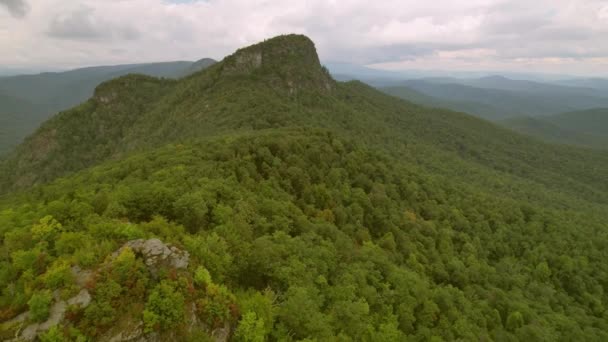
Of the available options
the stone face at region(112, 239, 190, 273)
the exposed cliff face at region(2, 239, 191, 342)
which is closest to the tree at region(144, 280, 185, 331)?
the exposed cliff face at region(2, 239, 191, 342)

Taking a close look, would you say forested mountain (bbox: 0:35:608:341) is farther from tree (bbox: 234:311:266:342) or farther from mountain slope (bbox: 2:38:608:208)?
mountain slope (bbox: 2:38:608:208)

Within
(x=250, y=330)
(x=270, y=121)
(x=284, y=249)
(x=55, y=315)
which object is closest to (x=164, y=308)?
(x=55, y=315)

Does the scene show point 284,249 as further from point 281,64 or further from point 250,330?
point 281,64

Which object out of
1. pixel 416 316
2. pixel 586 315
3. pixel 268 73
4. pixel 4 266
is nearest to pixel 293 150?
pixel 416 316

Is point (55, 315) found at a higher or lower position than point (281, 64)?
lower

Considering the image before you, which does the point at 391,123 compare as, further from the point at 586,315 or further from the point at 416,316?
the point at 416,316

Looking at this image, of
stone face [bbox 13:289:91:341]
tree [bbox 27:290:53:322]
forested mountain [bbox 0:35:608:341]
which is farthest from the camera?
forested mountain [bbox 0:35:608:341]

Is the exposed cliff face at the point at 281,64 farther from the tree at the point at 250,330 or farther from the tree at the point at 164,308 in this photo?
the tree at the point at 164,308

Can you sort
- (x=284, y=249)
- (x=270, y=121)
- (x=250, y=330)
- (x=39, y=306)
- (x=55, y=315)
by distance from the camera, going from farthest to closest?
(x=270, y=121), (x=284, y=249), (x=250, y=330), (x=55, y=315), (x=39, y=306)
